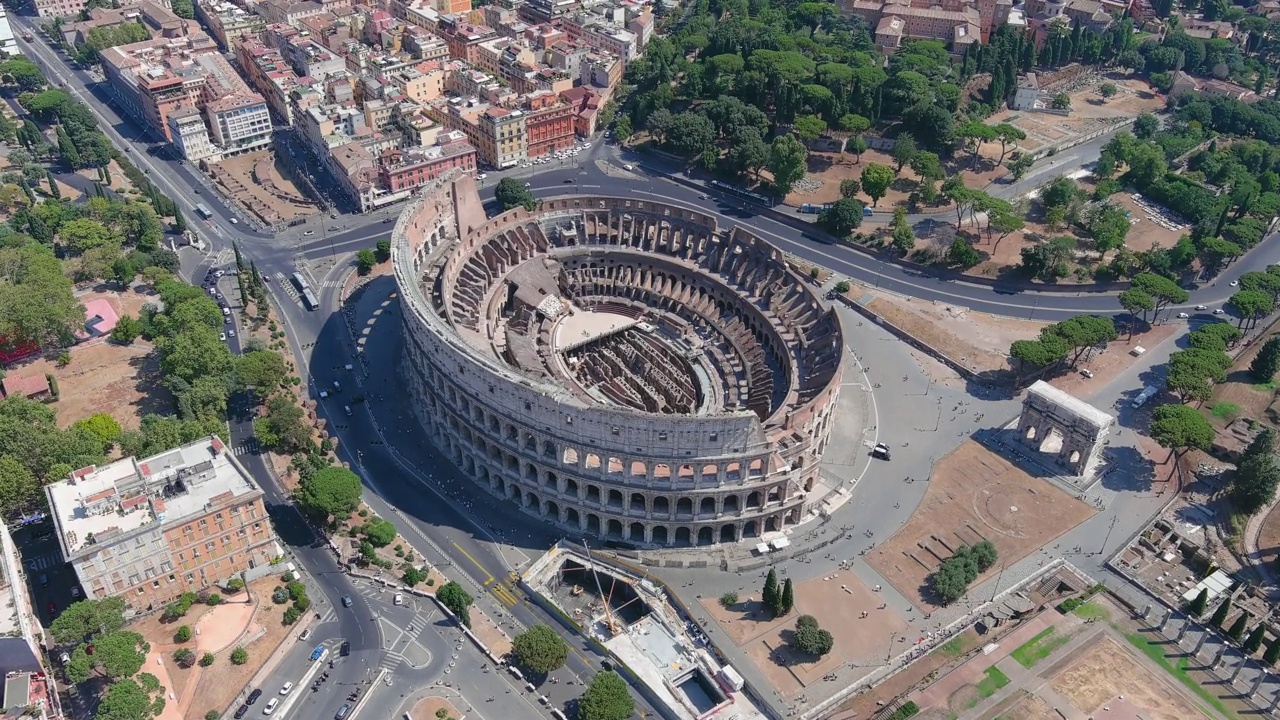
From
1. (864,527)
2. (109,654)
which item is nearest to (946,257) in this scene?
(864,527)

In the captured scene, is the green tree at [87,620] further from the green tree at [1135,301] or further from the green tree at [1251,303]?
the green tree at [1251,303]

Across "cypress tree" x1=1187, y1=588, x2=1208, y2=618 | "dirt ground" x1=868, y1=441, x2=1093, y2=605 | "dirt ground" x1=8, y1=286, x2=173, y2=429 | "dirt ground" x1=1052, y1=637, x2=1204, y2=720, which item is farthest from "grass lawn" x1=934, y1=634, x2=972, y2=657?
"dirt ground" x1=8, y1=286, x2=173, y2=429

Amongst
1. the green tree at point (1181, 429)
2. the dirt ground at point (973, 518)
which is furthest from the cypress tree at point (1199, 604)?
the green tree at point (1181, 429)

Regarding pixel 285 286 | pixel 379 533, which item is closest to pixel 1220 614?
pixel 379 533

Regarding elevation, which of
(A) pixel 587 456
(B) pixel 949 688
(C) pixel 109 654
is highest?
(A) pixel 587 456

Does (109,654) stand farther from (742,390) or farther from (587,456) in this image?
(742,390)
